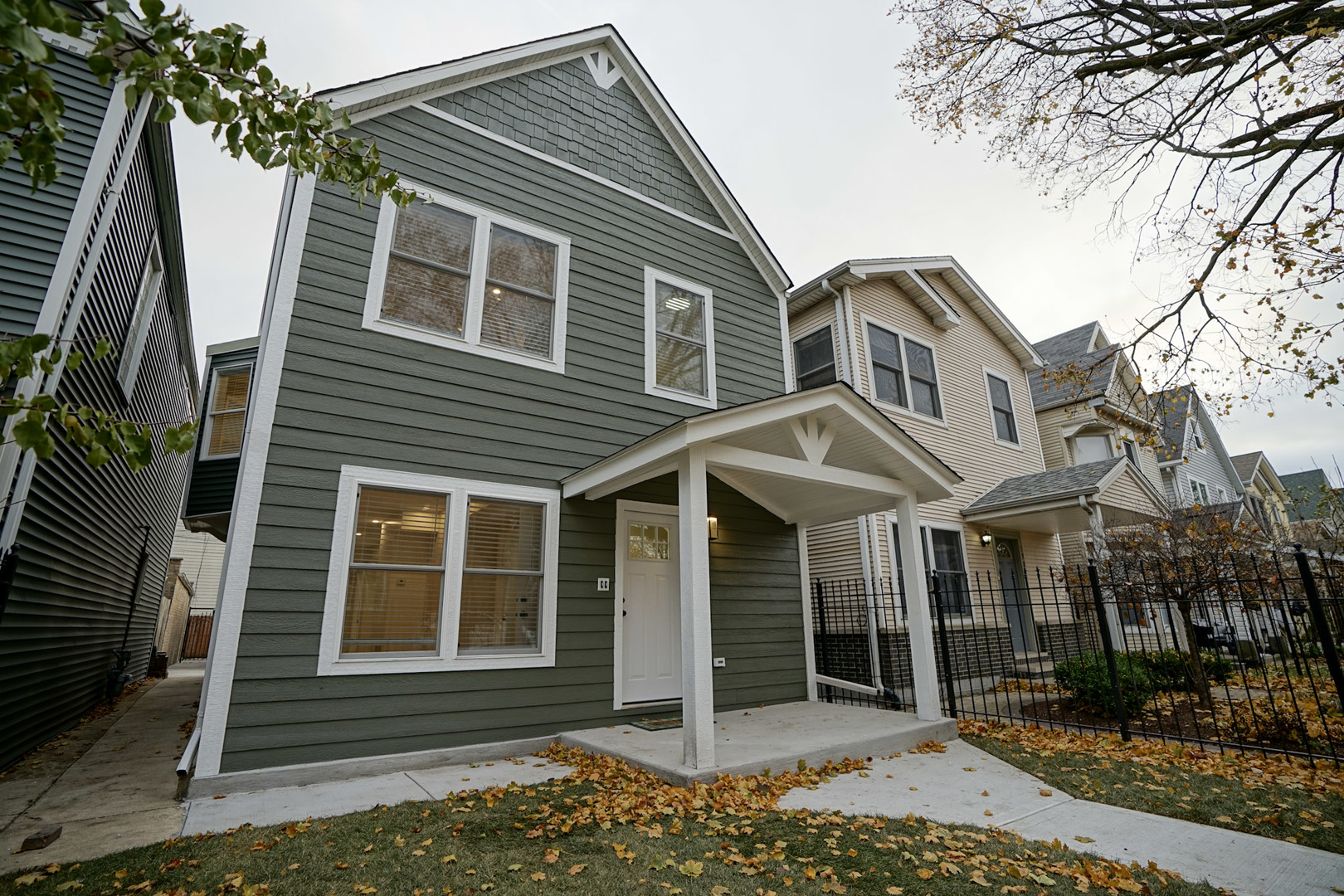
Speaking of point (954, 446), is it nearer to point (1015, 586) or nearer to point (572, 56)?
point (1015, 586)

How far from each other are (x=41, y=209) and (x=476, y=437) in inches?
155

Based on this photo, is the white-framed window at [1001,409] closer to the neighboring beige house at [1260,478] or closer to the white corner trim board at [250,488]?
the white corner trim board at [250,488]

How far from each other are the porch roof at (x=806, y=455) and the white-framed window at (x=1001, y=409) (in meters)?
7.42

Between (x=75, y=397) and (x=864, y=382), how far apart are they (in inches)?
395

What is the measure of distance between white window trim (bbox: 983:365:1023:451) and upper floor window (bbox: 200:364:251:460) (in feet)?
42.4

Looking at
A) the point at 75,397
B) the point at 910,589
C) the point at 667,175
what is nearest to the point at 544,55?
the point at 667,175

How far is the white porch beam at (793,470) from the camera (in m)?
5.55

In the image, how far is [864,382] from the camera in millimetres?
10852

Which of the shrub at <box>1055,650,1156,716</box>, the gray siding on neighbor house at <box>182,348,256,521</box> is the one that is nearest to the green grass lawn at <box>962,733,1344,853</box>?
the shrub at <box>1055,650,1156,716</box>

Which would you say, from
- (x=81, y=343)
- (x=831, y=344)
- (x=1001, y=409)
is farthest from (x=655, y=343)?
(x=1001, y=409)

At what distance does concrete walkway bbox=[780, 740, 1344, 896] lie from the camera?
3250mm

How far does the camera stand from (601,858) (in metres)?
3.58

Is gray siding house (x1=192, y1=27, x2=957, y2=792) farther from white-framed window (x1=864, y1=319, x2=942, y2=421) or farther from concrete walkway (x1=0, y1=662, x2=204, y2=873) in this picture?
white-framed window (x1=864, y1=319, x2=942, y2=421)

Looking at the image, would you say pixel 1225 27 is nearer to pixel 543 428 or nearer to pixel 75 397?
pixel 543 428
